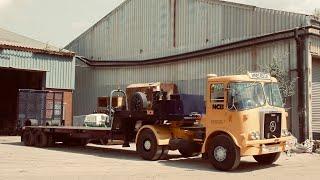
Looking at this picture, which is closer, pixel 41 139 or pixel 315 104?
pixel 41 139

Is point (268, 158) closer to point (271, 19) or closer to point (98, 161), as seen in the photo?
point (98, 161)

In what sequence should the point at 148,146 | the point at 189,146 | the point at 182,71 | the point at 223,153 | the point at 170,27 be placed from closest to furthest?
the point at 223,153
the point at 189,146
the point at 148,146
the point at 182,71
the point at 170,27

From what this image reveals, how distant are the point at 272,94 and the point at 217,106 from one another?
1.72 meters

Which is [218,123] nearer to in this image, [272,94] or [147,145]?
[272,94]

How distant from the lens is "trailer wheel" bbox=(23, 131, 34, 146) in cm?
2034

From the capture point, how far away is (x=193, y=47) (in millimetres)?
27609

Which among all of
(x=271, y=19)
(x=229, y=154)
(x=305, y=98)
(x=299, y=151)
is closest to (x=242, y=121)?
(x=229, y=154)

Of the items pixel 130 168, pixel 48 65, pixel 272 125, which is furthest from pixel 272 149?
pixel 48 65

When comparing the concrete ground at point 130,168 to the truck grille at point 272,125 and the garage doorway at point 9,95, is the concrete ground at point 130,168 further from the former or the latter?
the garage doorway at point 9,95

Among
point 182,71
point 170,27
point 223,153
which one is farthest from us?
point 170,27

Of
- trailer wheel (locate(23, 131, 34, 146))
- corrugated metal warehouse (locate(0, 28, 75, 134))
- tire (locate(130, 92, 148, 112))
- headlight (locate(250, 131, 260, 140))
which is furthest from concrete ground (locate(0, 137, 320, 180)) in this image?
corrugated metal warehouse (locate(0, 28, 75, 134))

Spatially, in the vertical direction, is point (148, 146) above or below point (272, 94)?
below

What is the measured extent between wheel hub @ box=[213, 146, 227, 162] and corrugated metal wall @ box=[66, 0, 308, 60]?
10.8m

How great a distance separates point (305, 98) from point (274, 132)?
27.7 feet
